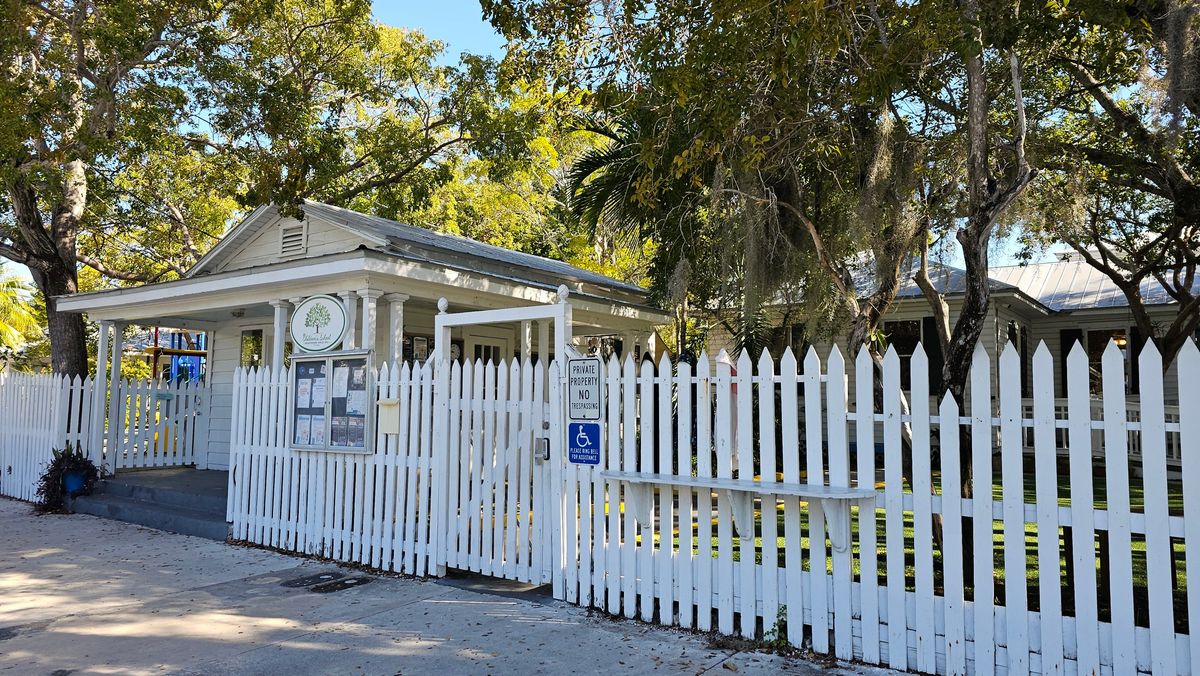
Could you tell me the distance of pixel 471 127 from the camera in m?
13.8

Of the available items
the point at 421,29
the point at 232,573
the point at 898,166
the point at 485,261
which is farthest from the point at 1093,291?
the point at 232,573

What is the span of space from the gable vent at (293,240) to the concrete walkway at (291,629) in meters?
4.98

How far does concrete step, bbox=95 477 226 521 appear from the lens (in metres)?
9.21

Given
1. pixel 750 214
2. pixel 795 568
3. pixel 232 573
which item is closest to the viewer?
pixel 795 568

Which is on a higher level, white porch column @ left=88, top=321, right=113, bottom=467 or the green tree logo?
the green tree logo

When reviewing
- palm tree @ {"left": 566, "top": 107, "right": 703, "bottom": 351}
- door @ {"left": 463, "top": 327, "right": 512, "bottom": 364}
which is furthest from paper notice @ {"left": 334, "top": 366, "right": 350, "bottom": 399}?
door @ {"left": 463, "top": 327, "right": 512, "bottom": 364}

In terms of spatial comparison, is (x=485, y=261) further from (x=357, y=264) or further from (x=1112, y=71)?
(x=1112, y=71)

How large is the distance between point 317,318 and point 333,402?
98cm

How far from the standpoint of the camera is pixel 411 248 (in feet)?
31.7

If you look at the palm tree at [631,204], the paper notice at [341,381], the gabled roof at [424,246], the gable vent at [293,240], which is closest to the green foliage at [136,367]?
the gable vent at [293,240]

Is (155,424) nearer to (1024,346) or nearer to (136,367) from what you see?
(136,367)

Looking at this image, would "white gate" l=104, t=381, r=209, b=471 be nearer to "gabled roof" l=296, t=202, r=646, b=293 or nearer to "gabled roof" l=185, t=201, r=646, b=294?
"gabled roof" l=185, t=201, r=646, b=294

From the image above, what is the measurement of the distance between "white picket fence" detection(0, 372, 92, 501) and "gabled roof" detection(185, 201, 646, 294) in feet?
8.07

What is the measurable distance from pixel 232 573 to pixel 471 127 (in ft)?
29.8
